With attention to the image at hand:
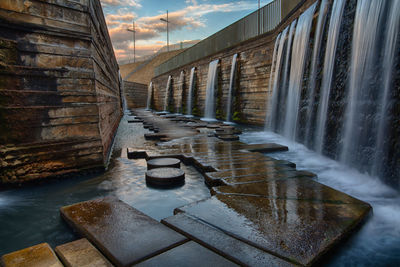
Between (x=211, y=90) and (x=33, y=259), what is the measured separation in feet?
44.7

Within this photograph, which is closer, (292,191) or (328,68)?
(292,191)

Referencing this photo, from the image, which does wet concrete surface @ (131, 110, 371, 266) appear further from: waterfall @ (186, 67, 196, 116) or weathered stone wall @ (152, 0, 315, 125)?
waterfall @ (186, 67, 196, 116)

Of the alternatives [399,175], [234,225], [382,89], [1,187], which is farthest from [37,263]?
[382,89]

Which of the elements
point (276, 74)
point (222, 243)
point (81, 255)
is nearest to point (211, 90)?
point (276, 74)

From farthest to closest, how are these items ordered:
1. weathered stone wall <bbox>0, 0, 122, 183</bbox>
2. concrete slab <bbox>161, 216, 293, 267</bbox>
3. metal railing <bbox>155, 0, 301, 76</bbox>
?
metal railing <bbox>155, 0, 301, 76</bbox>
weathered stone wall <bbox>0, 0, 122, 183</bbox>
concrete slab <bbox>161, 216, 293, 267</bbox>

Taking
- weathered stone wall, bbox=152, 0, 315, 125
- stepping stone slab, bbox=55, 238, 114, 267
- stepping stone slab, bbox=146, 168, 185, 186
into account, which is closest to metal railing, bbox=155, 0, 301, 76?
weathered stone wall, bbox=152, 0, 315, 125

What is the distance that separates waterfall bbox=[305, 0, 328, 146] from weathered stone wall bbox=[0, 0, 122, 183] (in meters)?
4.50

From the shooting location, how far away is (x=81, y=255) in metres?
1.46

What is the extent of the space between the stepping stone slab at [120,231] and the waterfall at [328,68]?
4.09 metres

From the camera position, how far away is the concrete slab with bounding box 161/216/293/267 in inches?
52.3

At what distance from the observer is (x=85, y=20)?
3512mm

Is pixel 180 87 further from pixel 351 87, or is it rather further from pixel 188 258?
pixel 188 258

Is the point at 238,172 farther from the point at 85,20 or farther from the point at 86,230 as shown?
the point at 85,20

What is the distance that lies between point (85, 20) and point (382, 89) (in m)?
4.34
